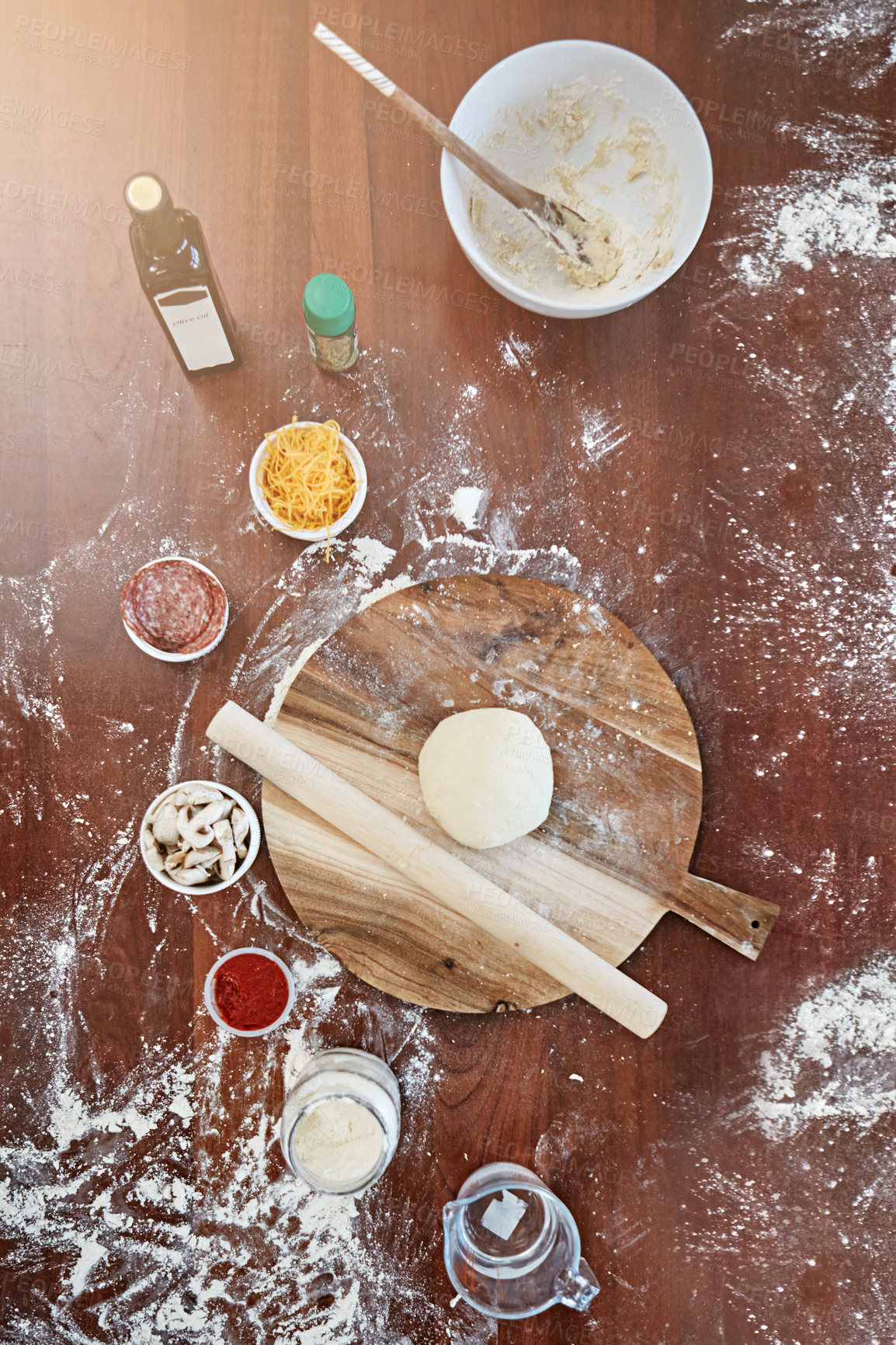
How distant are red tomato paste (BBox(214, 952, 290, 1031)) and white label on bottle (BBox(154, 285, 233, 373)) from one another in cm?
98

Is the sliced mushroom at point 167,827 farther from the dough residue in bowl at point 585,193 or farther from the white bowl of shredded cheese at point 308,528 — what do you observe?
the dough residue in bowl at point 585,193

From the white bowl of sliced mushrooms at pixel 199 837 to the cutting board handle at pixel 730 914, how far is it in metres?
0.73

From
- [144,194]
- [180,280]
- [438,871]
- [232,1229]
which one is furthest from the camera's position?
[232,1229]

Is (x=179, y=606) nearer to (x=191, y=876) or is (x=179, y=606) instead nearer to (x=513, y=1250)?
(x=191, y=876)

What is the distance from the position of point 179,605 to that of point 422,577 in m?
0.41

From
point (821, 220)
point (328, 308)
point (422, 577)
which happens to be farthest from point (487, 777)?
point (821, 220)

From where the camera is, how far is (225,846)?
1356 mm

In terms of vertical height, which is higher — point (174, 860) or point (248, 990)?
point (174, 860)

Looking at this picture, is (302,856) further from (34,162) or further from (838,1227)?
(34,162)

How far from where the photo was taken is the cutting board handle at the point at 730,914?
143 centimetres

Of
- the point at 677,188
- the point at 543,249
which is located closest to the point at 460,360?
the point at 543,249

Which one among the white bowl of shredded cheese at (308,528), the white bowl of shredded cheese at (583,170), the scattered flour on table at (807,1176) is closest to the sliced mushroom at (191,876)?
the white bowl of shredded cheese at (308,528)

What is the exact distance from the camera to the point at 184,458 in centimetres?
149

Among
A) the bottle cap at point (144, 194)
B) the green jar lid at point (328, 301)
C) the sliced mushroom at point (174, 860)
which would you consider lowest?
the sliced mushroom at point (174, 860)
